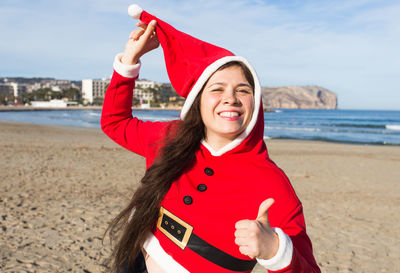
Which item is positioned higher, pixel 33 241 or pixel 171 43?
pixel 171 43

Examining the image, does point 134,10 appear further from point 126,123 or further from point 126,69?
point 126,123

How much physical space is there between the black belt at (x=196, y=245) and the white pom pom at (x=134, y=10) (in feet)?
3.43

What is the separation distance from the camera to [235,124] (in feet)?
5.48

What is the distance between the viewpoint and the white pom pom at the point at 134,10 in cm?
194

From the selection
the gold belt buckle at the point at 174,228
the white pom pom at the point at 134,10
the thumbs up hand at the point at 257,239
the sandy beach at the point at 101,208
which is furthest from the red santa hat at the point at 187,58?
the sandy beach at the point at 101,208

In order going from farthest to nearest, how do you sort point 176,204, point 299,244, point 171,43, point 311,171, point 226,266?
point 311,171, point 171,43, point 176,204, point 226,266, point 299,244

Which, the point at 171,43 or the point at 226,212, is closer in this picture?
the point at 226,212

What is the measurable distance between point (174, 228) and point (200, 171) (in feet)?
0.95

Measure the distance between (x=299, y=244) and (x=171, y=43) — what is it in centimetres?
116

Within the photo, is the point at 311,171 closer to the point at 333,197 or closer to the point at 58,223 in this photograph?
the point at 333,197

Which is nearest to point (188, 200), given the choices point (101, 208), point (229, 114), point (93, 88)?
point (229, 114)

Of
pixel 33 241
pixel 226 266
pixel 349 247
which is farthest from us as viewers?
pixel 349 247

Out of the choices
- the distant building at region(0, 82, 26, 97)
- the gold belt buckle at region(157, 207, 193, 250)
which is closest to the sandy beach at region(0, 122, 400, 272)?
the gold belt buckle at region(157, 207, 193, 250)

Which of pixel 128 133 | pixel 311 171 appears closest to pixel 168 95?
pixel 311 171
